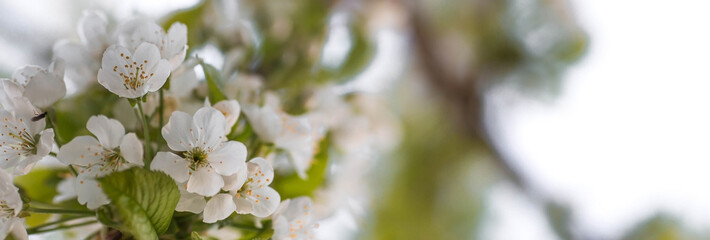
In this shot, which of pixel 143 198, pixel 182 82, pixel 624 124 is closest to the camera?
pixel 143 198

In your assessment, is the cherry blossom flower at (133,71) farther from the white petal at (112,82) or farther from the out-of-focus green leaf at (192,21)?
the out-of-focus green leaf at (192,21)

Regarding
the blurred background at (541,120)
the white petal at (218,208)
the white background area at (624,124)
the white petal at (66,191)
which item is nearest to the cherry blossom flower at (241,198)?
the white petal at (218,208)

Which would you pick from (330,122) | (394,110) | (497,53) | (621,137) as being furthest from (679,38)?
(330,122)

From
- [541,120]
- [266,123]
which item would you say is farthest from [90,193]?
[541,120]

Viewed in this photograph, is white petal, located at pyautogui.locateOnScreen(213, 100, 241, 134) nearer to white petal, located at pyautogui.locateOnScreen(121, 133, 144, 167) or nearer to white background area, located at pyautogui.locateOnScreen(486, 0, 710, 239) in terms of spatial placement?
white petal, located at pyautogui.locateOnScreen(121, 133, 144, 167)

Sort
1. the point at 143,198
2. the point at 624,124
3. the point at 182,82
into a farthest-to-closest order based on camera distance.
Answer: the point at 624,124 → the point at 182,82 → the point at 143,198

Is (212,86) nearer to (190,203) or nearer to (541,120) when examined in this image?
(190,203)

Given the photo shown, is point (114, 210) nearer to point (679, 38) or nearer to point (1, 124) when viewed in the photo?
point (1, 124)
